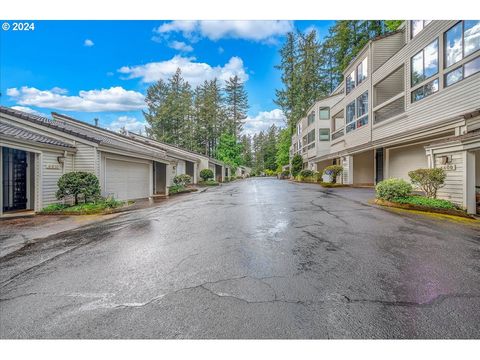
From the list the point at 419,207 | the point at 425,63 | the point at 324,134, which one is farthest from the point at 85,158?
the point at 324,134

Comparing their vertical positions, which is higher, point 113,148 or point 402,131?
point 402,131

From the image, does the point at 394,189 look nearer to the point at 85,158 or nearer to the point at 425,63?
the point at 425,63

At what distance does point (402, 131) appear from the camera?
12.0 metres

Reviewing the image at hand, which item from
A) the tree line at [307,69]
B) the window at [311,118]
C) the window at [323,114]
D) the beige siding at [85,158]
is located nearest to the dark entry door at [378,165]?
the window at [323,114]

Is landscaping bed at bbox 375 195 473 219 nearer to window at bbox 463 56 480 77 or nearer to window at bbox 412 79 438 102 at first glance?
window at bbox 463 56 480 77

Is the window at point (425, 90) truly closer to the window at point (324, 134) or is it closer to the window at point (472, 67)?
the window at point (472, 67)

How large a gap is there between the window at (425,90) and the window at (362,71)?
5330mm

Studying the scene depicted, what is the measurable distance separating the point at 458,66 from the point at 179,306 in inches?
484

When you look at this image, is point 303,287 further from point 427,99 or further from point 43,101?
point 43,101

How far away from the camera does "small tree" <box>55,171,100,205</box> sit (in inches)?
319

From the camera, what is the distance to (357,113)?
16750 mm

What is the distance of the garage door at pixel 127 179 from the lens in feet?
34.0

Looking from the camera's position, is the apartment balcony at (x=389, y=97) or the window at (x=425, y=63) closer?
the window at (x=425, y=63)
